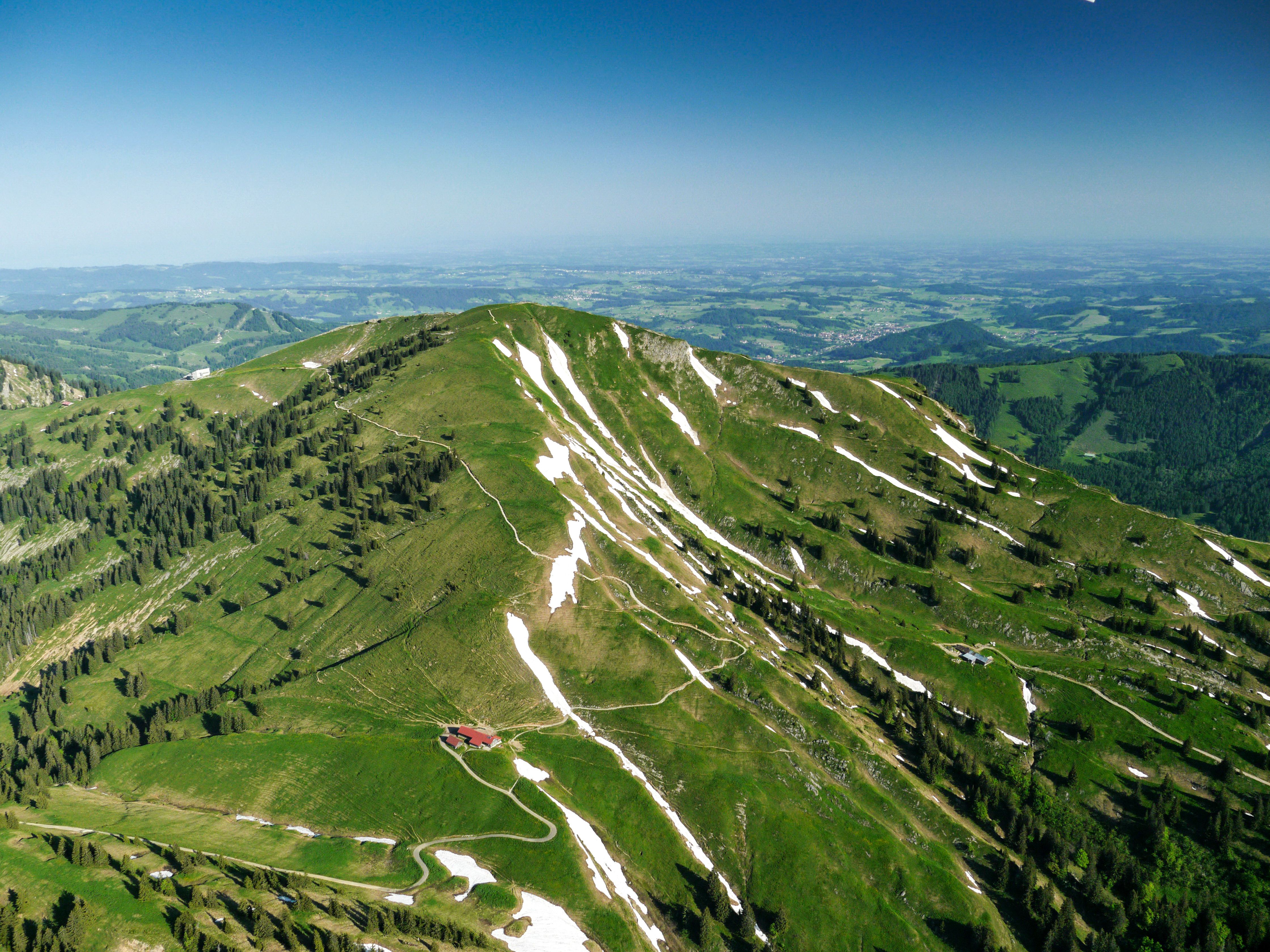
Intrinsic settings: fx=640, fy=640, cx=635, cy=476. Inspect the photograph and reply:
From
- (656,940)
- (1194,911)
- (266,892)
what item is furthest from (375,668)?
(1194,911)

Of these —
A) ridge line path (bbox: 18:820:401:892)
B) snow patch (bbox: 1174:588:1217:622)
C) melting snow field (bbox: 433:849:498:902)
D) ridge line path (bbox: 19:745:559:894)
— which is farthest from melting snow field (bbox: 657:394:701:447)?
ridge line path (bbox: 18:820:401:892)

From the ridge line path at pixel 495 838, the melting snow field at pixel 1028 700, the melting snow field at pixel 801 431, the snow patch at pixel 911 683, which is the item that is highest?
the melting snow field at pixel 801 431

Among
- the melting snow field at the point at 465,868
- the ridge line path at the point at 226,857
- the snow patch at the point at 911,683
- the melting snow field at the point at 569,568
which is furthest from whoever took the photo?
the snow patch at the point at 911,683

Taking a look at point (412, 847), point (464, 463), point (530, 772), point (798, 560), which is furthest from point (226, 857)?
point (798, 560)

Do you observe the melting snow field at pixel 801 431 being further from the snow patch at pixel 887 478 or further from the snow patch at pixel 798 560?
the snow patch at pixel 798 560

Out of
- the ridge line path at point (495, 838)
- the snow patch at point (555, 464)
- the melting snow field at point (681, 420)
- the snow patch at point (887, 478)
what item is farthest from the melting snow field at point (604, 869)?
the snow patch at point (887, 478)

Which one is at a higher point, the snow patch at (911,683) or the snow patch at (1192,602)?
the snow patch at (1192,602)
